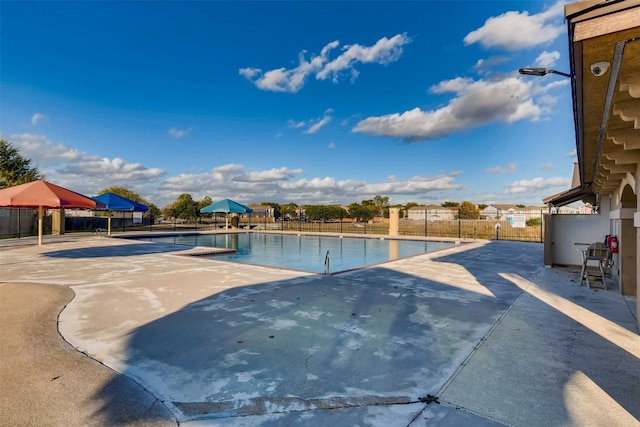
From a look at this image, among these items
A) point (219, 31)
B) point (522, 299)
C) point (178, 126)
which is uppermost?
point (219, 31)

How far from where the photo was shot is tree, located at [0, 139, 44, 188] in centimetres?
2402

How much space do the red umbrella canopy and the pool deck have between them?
3444 mm

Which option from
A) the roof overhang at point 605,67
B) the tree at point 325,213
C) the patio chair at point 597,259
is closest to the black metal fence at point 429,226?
the patio chair at point 597,259

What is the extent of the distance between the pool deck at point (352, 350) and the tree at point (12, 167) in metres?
24.5

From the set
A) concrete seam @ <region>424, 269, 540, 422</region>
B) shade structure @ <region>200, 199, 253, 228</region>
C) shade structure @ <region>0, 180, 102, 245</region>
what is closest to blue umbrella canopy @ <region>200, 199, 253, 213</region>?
shade structure @ <region>200, 199, 253, 228</region>

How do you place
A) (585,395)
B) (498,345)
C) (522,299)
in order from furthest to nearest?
1. (522,299)
2. (498,345)
3. (585,395)

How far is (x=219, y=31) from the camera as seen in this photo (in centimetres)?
1553

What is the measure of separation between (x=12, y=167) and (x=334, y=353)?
3237cm

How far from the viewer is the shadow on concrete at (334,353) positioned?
7.89 feet

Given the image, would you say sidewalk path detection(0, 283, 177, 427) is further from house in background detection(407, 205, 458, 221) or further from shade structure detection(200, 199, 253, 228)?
shade structure detection(200, 199, 253, 228)

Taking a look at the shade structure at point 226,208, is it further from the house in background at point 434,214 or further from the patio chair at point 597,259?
the patio chair at point 597,259

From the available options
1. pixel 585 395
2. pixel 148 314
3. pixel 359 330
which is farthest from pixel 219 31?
pixel 585 395

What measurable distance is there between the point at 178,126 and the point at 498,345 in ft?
87.1

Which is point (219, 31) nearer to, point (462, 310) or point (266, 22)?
point (266, 22)
